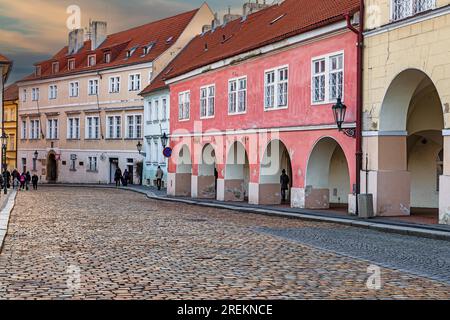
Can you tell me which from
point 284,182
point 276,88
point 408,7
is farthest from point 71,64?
point 408,7

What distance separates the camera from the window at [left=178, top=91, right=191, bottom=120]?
4150cm

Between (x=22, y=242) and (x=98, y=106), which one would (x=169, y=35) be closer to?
(x=98, y=106)

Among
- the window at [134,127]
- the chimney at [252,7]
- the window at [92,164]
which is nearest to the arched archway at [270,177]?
the chimney at [252,7]

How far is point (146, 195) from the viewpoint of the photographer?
45.3m

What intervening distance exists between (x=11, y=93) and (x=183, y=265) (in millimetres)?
78368

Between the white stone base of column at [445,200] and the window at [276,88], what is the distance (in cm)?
1044

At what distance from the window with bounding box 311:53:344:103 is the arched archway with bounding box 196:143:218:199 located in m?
12.9

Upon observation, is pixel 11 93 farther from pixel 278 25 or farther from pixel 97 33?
pixel 278 25

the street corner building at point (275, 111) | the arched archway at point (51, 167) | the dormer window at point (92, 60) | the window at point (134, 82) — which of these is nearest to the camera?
the street corner building at point (275, 111)

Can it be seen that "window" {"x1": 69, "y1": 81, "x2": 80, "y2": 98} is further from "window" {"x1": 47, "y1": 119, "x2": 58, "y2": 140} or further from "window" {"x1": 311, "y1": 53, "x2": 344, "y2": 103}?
"window" {"x1": 311, "y1": 53, "x2": 344, "y2": 103}

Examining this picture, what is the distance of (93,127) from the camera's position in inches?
2726

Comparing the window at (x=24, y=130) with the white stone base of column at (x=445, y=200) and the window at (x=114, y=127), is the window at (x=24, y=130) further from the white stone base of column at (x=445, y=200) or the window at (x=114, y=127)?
the white stone base of column at (x=445, y=200)

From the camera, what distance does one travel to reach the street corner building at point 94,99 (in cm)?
6256

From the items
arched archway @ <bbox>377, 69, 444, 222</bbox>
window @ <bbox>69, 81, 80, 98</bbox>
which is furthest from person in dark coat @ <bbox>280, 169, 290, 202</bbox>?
window @ <bbox>69, 81, 80, 98</bbox>
